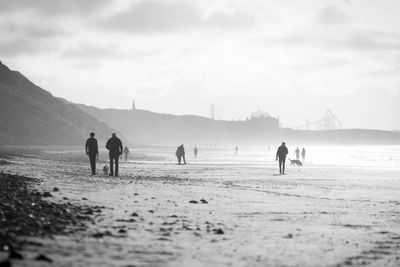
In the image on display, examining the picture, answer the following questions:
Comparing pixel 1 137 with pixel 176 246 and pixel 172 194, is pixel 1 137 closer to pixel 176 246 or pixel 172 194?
pixel 172 194

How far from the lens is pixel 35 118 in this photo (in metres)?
130

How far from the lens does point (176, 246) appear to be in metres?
6.59

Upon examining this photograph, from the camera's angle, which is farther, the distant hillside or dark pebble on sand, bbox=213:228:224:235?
the distant hillside

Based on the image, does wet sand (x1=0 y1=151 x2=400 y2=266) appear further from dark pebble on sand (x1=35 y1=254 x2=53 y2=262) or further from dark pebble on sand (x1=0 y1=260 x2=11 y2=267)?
dark pebble on sand (x1=0 y1=260 x2=11 y2=267)

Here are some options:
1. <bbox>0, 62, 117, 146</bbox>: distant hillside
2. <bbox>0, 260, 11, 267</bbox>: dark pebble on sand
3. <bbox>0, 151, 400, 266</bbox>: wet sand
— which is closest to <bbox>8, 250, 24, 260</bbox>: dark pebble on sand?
<bbox>0, 151, 400, 266</bbox>: wet sand

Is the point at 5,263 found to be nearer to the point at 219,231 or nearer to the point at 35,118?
the point at 219,231

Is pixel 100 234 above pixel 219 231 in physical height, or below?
above

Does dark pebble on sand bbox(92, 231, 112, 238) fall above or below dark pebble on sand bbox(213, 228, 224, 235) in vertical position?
above

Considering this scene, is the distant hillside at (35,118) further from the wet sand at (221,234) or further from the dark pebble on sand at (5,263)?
the dark pebble on sand at (5,263)

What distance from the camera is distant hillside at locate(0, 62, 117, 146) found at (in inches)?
4577

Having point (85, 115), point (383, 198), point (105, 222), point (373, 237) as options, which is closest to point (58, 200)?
point (105, 222)

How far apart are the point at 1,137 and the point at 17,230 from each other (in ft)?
359

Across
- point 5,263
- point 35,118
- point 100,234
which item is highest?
point 35,118

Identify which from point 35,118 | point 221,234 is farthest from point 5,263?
point 35,118
